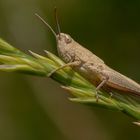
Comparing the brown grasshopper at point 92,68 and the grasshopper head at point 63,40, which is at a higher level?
the grasshopper head at point 63,40

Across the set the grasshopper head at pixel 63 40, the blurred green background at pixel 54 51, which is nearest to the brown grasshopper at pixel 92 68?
the grasshopper head at pixel 63 40

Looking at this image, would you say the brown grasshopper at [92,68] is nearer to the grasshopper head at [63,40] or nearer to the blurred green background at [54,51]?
the grasshopper head at [63,40]

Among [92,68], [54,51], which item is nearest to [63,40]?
[92,68]

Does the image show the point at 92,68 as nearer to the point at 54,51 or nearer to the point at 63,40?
the point at 63,40

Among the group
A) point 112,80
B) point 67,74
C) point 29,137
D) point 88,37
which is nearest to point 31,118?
point 29,137

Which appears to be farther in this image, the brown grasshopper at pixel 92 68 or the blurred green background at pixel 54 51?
the blurred green background at pixel 54 51

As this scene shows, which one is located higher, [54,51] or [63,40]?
[63,40]
